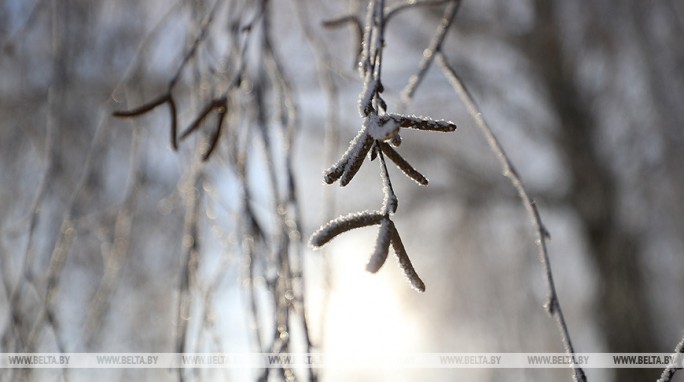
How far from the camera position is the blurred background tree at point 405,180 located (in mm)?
1044

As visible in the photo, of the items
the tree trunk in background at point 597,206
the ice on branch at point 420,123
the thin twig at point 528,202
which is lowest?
the tree trunk in background at point 597,206

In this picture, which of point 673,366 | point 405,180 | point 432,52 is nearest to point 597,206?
point 405,180

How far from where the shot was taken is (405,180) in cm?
352

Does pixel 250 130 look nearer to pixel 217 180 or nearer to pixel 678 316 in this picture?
pixel 217 180

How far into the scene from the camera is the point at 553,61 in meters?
3.45

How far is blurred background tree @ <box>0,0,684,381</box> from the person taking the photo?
104cm

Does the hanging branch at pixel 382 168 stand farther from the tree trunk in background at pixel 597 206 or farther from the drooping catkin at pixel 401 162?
the tree trunk in background at pixel 597 206

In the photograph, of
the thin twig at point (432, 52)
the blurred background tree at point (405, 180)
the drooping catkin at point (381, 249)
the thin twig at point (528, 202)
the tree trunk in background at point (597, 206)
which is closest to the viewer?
the drooping catkin at point (381, 249)

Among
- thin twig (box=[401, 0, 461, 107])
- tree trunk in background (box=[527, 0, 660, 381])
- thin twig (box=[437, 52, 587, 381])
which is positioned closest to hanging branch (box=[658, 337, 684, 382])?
thin twig (box=[437, 52, 587, 381])

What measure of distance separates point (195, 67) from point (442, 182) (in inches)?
117

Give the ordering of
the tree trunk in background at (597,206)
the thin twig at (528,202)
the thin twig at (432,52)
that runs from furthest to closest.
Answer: the tree trunk in background at (597,206)
the thin twig at (432,52)
the thin twig at (528,202)

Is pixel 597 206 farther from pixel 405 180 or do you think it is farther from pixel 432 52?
pixel 432 52

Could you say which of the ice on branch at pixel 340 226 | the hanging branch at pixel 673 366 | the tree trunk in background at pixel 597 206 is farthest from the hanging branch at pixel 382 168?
the tree trunk in background at pixel 597 206

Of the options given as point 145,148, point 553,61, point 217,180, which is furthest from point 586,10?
point 217,180
